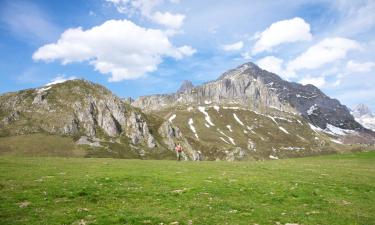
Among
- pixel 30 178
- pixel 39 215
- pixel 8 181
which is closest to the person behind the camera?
pixel 39 215

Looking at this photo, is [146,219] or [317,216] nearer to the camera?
[146,219]

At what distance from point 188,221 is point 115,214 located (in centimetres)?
496

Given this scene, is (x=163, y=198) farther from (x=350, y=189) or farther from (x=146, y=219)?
(x=350, y=189)

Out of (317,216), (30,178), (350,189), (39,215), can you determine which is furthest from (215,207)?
(30,178)

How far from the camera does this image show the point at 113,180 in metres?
34.6

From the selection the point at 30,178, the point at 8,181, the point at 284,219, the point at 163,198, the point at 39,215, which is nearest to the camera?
the point at 39,215

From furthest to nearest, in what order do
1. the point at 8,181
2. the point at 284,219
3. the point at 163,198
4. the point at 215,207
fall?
the point at 8,181
the point at 163,198
the point at 215,207
the point at 284,219

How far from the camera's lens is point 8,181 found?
31469mm

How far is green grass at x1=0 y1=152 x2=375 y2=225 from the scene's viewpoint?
23.5 meters

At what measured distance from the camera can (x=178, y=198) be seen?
94.7 ft

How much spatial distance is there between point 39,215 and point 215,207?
488 inches

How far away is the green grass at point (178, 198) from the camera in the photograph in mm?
23516

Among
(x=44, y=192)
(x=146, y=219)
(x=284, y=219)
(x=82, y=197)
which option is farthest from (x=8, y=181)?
(x=284, y=219)

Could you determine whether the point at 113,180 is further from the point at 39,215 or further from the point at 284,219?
the point at 284,219
